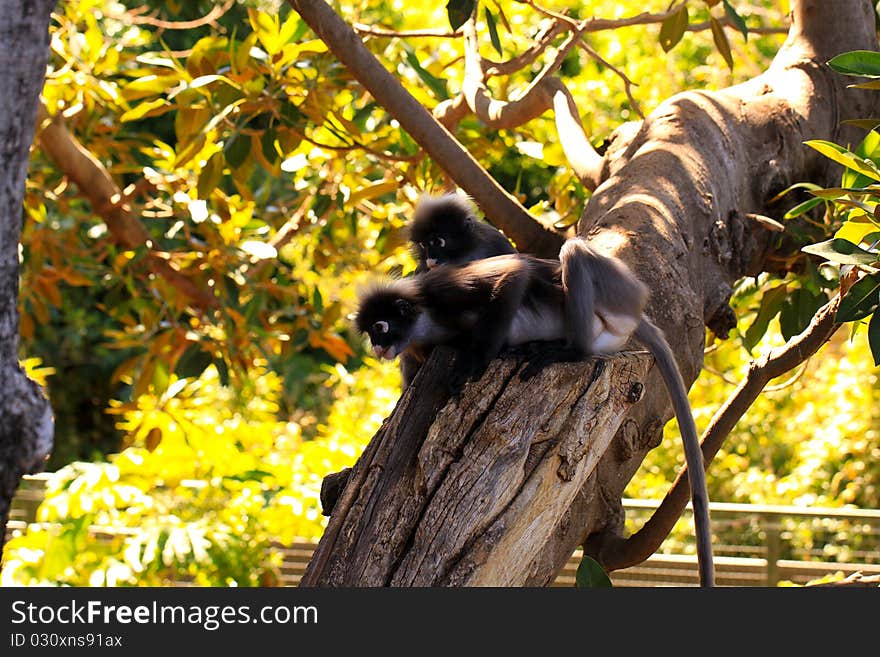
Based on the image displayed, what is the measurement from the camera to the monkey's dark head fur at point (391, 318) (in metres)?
2.21

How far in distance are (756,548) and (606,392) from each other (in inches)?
138

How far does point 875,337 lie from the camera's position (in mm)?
1787

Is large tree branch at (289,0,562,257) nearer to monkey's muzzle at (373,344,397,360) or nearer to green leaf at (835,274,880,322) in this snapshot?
monkey's muzzle at (373,344,397,360)

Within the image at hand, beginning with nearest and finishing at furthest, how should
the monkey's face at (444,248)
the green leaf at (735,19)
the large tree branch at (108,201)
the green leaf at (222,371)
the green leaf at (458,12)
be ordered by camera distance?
the green leaf at (458,12), the monkey's face at (444,248), the green leaf at (735,19), the large tree branch at (108,201), the green leaf at (222,371)

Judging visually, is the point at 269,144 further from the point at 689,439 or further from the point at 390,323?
the point at 689,439

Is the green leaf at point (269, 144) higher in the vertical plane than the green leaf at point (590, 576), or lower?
higher

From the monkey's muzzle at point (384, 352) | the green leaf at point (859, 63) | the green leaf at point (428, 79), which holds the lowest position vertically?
the monkey's muzzle at point (384, 352)

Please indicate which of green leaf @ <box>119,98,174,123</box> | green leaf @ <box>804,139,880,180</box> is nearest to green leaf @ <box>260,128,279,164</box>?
green leaf @ <box>119,98,174,123</box>

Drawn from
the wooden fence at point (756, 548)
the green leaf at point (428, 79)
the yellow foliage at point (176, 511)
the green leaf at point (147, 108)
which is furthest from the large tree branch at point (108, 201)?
the green leaf at point (428, 79)

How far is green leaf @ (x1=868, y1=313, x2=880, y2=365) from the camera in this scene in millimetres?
1774

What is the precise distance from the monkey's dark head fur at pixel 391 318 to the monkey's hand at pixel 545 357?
1.10ft

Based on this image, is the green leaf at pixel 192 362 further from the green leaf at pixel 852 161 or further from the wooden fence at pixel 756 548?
the green leaf at pixel 852 161

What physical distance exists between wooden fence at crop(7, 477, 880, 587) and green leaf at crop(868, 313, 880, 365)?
8.95ft

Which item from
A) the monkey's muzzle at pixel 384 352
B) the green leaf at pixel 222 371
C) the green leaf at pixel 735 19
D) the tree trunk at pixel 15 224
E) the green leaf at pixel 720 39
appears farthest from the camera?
the green leaf at pixel 222 371
